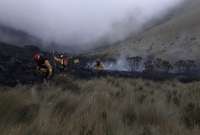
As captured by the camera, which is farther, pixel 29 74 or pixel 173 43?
pixel 173 43

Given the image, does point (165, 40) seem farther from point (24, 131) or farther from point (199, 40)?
point (24, 131)

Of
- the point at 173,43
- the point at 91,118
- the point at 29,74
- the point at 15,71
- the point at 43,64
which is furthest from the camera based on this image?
the point at 173,43

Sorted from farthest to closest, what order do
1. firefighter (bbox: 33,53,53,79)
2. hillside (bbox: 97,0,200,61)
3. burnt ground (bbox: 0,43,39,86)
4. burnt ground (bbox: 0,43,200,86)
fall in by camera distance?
hillside (bbox: 97,0,200,61) → burnt ground (bbox: 0,43,200,86) → burnt ground (bbox: 0,43,39,86) → firefighter (bbox: 33,53,53,79)

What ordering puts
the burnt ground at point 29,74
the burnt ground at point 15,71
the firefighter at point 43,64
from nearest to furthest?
1. the firefighter at point 43,64
2. the burnt ground at point 15,71
3. the burnt ground at point 29,74

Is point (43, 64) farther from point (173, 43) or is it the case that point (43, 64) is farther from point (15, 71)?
point (173, 43)

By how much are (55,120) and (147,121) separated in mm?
1593

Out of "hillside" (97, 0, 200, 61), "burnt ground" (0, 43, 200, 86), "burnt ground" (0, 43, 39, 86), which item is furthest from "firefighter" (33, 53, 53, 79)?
"hillside" (97, 0, 200, 61)

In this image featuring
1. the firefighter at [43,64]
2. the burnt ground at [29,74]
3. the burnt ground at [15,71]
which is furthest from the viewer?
the burnt ground at [29,74]

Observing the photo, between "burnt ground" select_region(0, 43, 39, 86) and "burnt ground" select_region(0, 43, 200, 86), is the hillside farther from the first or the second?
"burnt ground" select_region(0, 43, 39, 86)

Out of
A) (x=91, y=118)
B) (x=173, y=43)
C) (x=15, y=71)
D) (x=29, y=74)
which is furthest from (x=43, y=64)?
(x=173, y=43)

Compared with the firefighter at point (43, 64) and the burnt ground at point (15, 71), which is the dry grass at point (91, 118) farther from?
the burnt ground at point (15, 71)

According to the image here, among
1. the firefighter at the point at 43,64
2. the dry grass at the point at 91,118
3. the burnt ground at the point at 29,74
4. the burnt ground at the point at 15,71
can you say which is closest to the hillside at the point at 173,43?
the burnt ground at the point at 29,74

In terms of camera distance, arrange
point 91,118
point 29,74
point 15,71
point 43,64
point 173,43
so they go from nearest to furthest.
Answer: point 91,118 → point 43,64 → point 29,74 → point 15,71 → point 173,43

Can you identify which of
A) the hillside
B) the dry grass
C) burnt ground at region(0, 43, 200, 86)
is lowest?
the dry grass
